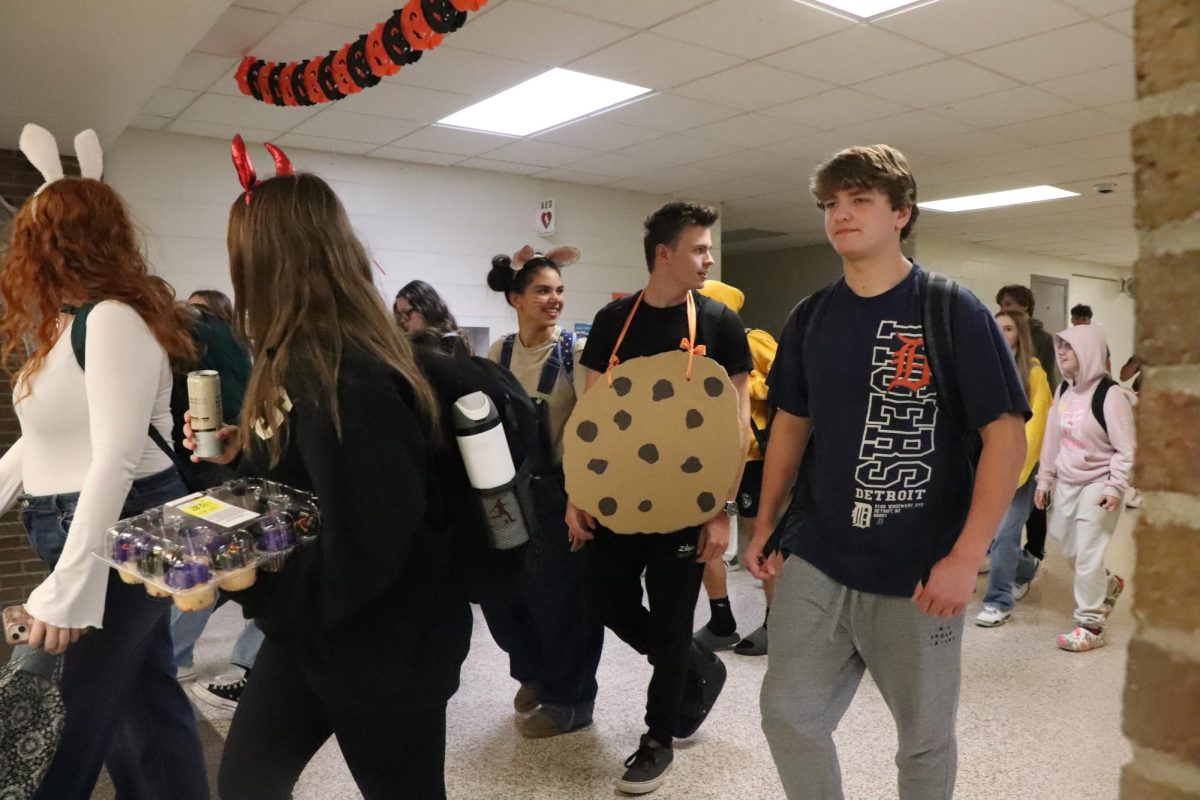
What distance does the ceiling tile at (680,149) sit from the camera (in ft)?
19.1

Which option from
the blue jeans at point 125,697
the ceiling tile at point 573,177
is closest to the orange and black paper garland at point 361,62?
the blue jeans at point 125,697

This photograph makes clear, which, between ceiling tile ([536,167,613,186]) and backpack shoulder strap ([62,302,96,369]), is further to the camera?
ceiling tile ([536,167,613,186])

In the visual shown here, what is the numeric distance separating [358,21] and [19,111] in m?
1.60

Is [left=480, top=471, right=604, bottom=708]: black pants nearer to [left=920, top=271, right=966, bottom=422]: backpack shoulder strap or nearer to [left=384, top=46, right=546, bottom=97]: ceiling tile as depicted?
[left=920, top=271, right=966, bottom=422]: backpack shoulder strap

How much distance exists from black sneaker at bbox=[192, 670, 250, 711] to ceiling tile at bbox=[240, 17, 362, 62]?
8.91ft

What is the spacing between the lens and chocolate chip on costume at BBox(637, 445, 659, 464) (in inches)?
83.0

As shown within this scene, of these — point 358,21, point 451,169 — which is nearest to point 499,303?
point 451,169

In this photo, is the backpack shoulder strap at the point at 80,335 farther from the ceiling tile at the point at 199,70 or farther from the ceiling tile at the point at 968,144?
the ceiling tile at the point at 968,144

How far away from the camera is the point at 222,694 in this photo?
2957 millimetres

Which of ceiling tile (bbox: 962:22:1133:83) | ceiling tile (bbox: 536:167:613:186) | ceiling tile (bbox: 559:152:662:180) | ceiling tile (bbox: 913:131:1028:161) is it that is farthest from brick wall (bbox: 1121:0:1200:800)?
ceiling tile (bbox: 536:167:613:186)

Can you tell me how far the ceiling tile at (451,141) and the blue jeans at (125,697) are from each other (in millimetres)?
4199

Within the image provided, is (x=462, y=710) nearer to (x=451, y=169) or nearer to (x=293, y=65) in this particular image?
(x=293, y=65)

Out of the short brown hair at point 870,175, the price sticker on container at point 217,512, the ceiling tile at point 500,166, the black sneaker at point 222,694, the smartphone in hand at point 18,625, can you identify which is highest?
the ceiling tile at point 500,166

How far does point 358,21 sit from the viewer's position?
379 centimetres
